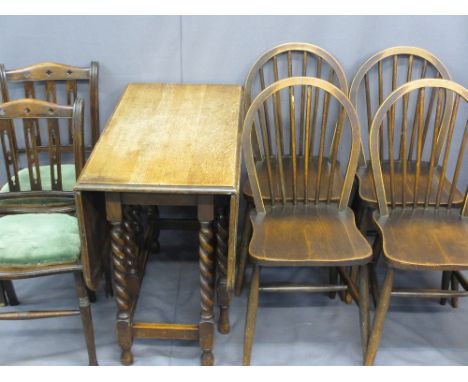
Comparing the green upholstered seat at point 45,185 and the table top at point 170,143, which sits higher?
the table top at point 170,143

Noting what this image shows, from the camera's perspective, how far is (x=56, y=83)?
7.88 feet

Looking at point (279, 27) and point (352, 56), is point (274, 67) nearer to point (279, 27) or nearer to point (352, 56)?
point (279, 27)

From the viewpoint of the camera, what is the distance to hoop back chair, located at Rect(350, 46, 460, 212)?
226 centimetres

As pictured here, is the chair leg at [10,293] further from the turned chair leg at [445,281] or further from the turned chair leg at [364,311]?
the turned chair leg at [445,281]

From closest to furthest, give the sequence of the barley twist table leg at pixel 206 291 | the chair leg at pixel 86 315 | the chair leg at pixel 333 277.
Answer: the barley twist table leg at pixel 206 291 < the chair leg at pixel 86 315 < the chair leg at pixel 333 277

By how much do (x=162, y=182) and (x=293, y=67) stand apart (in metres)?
1.05

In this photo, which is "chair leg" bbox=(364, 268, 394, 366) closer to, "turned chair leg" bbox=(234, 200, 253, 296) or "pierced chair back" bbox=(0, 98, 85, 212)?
"turned chair leg" bbox=(234, 200, 253, 296)

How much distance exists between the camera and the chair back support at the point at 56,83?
2.27 m

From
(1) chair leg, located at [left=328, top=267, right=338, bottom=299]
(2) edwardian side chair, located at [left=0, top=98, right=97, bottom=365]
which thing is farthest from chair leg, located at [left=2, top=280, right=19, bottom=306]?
(1) chair leg, located at [left=328, top=267, right=338, bottom=299]

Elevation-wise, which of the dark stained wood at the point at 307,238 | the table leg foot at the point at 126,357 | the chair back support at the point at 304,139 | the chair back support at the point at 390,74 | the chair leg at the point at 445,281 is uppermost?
the chair back support at the point at 390,74

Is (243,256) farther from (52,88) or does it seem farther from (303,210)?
(52,88)

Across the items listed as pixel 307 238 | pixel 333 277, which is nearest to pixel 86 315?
pixel 307 238

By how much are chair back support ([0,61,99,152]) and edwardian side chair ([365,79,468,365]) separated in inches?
47.6

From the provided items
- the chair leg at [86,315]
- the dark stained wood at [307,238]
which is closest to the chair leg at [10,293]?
the chair leg at [86,315]
